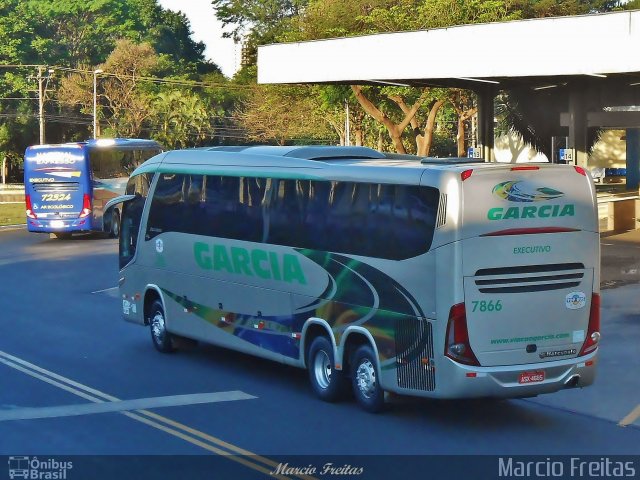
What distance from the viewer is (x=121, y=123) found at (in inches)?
3708

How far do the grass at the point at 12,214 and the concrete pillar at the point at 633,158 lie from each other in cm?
3435

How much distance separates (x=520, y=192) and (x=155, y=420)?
4799 millimetres

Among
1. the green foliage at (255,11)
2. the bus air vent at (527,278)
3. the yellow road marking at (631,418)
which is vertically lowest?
the yellow road marking at (631,418)

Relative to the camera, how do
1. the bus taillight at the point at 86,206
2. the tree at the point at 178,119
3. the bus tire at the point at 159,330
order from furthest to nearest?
1. the tree at the point at 178,119
2. the bus taillight at the point at 86,206
3. the bus tire at the point at 159,330

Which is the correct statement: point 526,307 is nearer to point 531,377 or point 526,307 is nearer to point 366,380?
point 531,377

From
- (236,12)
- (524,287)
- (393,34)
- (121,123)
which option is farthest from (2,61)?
(524,287)

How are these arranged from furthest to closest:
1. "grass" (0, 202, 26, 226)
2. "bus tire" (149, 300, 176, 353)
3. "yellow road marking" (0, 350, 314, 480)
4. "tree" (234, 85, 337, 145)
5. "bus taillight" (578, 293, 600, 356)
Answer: "tree" (234, 85, 337, 145) < "grass" (0, 202, 26, 226) < "bus tire" (149, 300, 176, 353) < "bus taillight" (578, 293, 600, 356) < "yellow road marking" (0, 350, 314, 480)

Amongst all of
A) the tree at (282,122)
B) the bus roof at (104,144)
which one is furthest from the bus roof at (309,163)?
the tree at (282,122)

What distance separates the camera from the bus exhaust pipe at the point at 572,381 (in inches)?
525

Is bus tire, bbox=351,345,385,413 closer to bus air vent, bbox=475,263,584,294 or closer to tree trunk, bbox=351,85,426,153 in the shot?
bus air vent, bbox=475,263,584,294

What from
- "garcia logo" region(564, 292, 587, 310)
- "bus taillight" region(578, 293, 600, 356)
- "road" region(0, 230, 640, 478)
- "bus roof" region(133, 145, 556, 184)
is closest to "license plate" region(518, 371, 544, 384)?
"road" region(0, 230, 640, 478)

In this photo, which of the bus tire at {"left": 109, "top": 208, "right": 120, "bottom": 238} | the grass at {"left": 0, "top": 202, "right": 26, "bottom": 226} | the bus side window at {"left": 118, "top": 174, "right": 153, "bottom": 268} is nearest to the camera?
the bus side window at {"left": 118, "top": 174, "right": 153, "bottom": 268}

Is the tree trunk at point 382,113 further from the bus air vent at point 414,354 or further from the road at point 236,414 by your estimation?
the bus air vent at point 414,354

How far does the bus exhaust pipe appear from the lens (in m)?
13.3
